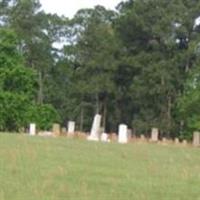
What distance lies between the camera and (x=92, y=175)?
1175 cm

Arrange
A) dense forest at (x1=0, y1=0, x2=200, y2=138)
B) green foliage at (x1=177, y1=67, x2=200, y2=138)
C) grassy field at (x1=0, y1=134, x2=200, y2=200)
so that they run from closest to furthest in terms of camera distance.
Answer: grassy field at (x1=0, y1=134, x2=200, y2=200) → green foliage at (x1=177, y1=67, x2=200, y2=138) → dense forest at (x1=0, y1=0, x2=200, y2=138)

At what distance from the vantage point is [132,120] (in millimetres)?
56906

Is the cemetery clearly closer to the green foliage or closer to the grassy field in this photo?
the green foliage

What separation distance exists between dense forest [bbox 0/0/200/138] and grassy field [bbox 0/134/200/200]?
29491mm

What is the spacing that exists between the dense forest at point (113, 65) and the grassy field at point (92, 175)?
2949 cm

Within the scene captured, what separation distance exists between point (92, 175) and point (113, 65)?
44.4 m

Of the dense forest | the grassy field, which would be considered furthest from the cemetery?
the grassy field

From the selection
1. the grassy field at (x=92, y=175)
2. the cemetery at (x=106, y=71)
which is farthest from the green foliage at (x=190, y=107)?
→ the grassy field at (x=92, y=175)

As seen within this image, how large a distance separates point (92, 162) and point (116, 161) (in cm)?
71

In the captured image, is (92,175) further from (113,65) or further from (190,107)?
(113,65)

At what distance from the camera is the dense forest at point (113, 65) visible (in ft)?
156

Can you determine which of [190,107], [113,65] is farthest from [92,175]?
[113,65]

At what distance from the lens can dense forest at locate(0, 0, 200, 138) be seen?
4753 centimetres

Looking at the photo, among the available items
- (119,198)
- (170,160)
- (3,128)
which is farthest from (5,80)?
(119,198)
